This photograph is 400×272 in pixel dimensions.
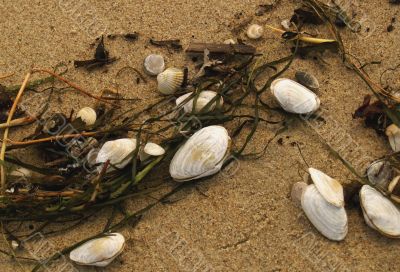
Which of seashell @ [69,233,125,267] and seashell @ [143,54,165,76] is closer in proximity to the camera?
seashell @ [69,233,125,267]

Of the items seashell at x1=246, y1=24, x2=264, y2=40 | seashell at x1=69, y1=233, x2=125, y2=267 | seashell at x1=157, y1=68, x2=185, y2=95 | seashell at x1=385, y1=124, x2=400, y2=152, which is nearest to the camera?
seashell at x1=69, y1=233, x2=125, y2=267

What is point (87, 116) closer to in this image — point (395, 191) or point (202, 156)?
point (202, 156)

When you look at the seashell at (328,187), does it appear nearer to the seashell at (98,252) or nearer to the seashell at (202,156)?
the seashell at (202,156)

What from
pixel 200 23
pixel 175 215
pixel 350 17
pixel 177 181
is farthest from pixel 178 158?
pixel 350 17

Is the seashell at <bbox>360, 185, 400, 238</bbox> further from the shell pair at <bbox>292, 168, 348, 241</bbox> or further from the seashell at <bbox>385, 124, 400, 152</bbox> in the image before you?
the seashell at <bbox>385, 124, 400, 152</bbox>

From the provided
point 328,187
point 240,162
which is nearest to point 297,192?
point 328,187

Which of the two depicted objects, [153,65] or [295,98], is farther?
[153,65]

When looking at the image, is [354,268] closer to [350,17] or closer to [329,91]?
[329,91]

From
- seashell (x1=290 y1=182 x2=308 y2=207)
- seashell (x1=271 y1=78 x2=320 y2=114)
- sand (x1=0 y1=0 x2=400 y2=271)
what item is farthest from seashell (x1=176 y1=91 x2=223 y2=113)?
seashell (x1=290 y1=182 x2=308 y2=207)
